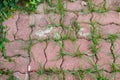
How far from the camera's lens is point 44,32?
3092 mm

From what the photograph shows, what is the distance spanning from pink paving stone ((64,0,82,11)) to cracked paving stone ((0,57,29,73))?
2.78 ft

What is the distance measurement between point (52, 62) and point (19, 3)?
0.94 metres

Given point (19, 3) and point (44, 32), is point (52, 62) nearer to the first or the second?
point (44, 32)

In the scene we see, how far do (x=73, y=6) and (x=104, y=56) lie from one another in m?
0.80

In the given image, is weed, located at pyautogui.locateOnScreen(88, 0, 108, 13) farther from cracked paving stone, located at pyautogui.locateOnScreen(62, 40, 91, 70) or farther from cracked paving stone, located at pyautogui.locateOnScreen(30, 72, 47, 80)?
cracked paving stone, located at pyautogui.locateOnScreen(30, 72, 47, 80)

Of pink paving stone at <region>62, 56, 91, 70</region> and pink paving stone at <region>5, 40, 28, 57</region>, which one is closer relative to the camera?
pink paving stone at <region>62, 56, 91, 70</region>

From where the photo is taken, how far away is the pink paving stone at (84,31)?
9.94ft

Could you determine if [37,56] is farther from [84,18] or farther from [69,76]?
[84,18]

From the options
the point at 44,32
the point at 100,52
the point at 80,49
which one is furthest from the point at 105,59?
the point at 44,32

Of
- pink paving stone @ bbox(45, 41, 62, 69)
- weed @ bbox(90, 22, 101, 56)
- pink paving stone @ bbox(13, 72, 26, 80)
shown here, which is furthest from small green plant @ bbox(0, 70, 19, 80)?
weed @ bbox(90, 22, 101, 56)

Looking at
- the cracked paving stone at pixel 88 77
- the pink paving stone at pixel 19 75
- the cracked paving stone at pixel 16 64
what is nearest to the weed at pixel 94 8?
the cracked paving stone at pixel 88 77

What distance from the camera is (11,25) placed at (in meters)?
3.18

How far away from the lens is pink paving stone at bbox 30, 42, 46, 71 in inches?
111

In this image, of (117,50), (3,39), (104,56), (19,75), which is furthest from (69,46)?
(3,39)
